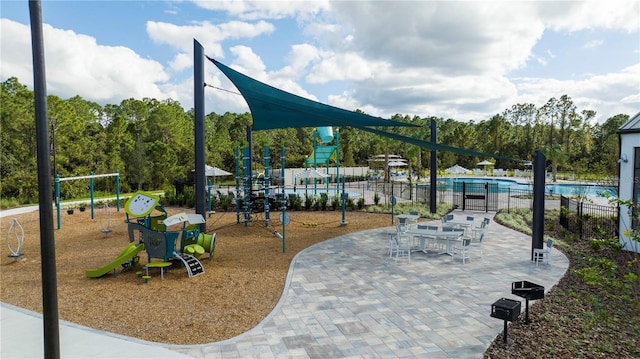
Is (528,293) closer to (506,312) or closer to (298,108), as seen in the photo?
(506,312)

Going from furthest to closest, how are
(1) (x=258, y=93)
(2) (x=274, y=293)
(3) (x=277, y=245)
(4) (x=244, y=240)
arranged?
1. (4) (x=244, y=240)
2. (3) (x=277, y=245)
3. (1) (x=258, y=93)
4. (2) (x=274, y=293)

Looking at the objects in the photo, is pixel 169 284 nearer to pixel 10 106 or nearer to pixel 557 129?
pixel 10 106

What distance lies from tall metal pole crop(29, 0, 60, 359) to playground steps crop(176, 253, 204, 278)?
543 centimetres

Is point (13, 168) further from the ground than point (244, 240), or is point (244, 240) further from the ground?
point (13, 168)

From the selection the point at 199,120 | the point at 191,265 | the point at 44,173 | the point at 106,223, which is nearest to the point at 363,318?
the point at 191,265

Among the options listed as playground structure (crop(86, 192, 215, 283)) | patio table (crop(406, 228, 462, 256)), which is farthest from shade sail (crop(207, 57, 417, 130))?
playground structure (crop(86, 192, 215, 283))

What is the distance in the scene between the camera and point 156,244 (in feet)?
32.2

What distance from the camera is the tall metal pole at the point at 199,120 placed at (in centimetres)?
1188

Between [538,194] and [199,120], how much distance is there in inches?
392

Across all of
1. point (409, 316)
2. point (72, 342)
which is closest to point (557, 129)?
point (409, 316)

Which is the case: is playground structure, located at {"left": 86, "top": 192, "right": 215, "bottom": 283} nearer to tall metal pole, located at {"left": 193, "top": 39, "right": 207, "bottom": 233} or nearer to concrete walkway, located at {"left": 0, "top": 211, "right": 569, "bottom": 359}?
tall metal pole, located at {"left": 193, "top": 39, "right": 207, "bottom": 233}

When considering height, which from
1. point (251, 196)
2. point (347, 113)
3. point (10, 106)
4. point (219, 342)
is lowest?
point (219, 342)

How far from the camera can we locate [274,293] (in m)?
8.56

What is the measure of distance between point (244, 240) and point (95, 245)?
16.1ft
